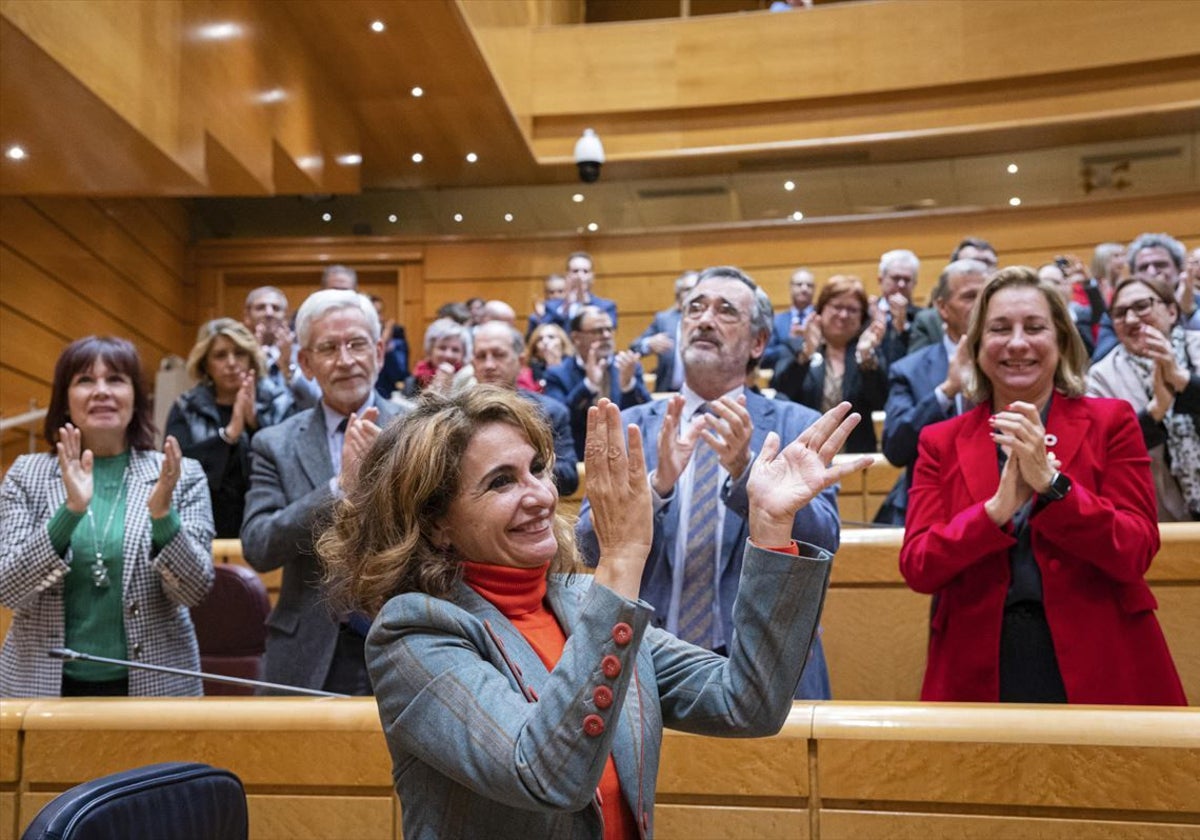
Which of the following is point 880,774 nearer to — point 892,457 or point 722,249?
point 892,457

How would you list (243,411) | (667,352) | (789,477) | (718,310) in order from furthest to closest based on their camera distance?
(667,352)
(243,411)
(718,310)
(789,477)

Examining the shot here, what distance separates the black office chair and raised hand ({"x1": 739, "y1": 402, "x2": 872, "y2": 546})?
63cm

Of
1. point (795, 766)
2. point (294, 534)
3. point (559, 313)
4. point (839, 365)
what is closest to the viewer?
point (795, 766)

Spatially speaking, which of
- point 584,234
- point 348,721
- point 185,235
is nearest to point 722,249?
point 584,234

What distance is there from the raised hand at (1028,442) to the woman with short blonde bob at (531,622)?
68 cm

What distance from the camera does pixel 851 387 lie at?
3.75 meters

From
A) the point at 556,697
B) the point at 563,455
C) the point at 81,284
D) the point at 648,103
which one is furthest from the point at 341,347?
the point at 648,103

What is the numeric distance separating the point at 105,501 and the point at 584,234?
5.94 m

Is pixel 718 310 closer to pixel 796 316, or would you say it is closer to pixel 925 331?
pixel 925 331

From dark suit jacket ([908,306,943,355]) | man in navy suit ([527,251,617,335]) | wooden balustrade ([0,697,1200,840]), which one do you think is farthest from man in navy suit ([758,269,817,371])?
wooden balustrade ([0,697,1200,840])

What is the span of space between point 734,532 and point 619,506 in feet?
3.02

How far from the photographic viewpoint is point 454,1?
601cm

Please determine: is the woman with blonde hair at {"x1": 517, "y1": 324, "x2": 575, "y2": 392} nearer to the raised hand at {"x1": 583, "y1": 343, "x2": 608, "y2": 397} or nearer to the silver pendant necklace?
the raised hand at {"x1": 583, "y1": 343, "x2": 608, "y2": 397}

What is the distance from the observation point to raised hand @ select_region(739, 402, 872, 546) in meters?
1.18
